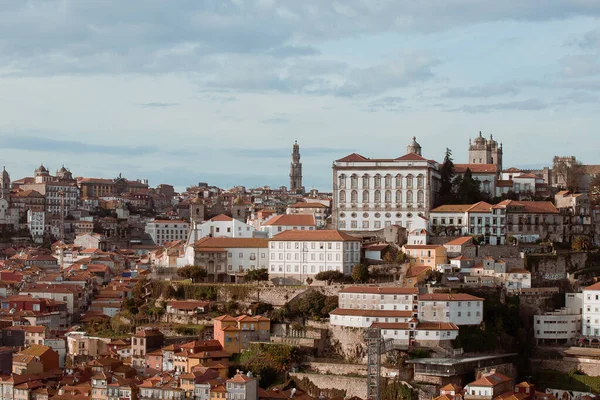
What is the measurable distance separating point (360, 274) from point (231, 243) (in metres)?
8.07

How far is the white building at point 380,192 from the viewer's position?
192ft

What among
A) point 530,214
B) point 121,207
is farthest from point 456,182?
point 121,207

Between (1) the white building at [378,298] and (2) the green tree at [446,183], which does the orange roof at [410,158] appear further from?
(1) the white building at [378,298]

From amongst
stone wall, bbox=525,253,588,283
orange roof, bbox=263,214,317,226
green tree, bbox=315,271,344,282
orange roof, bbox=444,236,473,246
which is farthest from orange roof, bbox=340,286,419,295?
orange roof, bbox=263,214,317,226

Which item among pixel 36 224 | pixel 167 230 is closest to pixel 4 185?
pixel 36 224

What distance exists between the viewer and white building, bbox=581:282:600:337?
49.1 m

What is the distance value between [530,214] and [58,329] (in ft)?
83.0

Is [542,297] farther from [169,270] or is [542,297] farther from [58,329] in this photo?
[58,329]

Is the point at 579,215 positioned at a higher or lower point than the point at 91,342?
higher

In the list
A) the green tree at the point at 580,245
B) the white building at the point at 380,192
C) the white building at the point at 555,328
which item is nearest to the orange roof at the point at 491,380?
the white building at the point at 555,328

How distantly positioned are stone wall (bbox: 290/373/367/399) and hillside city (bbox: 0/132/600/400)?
0.06 meters

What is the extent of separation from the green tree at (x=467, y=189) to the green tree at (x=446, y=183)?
13.8 inches

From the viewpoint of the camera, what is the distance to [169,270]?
5750cm

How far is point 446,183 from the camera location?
6219cm
